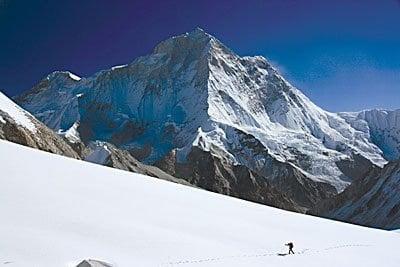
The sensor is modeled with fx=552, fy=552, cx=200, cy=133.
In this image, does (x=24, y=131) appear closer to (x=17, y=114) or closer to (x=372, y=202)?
(x=17, y=114)

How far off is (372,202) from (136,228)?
148 m

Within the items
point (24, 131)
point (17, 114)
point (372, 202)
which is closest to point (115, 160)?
point (17, 114)

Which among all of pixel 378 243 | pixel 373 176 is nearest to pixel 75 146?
pixel 373 176

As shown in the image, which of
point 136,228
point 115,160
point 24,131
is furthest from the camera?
point 115,160

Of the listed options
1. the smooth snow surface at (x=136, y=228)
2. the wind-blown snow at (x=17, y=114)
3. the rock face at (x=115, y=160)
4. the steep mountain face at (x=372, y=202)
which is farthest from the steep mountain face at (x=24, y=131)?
the steep mountain face at (x=372, y=202)

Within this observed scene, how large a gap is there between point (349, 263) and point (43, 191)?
31.7ft

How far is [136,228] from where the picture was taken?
14734 millimetres

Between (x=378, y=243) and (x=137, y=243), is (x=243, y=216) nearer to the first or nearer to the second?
(x=378, y=243)

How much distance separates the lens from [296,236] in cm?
2081

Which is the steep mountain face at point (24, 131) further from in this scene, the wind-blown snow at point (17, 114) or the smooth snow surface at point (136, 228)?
the smooth snow surface at point (136, 228)

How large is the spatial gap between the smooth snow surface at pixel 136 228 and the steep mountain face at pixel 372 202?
366 ft

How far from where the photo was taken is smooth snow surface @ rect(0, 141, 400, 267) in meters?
11.9

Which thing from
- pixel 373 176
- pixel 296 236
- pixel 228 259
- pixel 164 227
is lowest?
pixel 228 259

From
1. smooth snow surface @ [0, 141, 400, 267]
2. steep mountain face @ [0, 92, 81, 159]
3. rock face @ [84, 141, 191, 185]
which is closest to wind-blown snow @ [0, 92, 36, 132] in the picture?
steep mountain face @ [0, 92, 81, 159]
